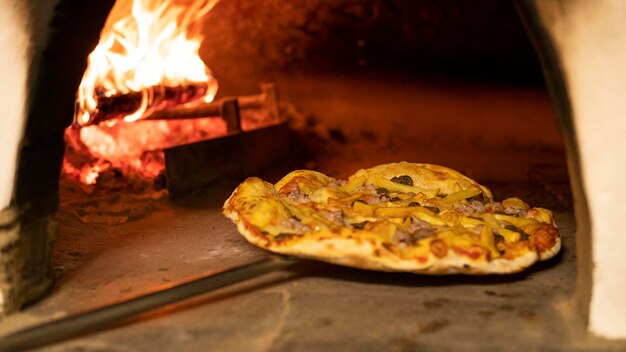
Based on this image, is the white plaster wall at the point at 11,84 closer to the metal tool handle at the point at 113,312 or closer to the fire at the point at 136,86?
the metal tool handle at the point at 113,312

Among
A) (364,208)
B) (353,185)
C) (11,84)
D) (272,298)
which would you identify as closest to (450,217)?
(364,208)

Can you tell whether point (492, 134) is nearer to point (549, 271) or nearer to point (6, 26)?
point (549, 271)

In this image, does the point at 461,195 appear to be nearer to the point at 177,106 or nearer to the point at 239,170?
the point at 239,170

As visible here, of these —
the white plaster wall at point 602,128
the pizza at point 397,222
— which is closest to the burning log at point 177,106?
the pizza at point 397,222

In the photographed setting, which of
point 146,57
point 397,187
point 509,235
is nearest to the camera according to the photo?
point 509,235

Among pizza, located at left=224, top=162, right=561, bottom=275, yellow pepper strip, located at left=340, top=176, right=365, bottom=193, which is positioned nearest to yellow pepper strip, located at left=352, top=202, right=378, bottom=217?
pizza, located at left=224, top=162, right=561, bottom=275
